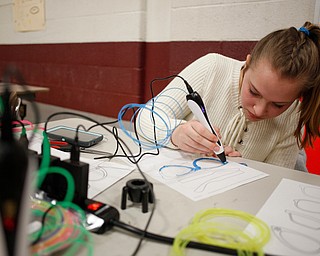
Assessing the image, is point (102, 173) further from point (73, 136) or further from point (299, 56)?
point (299, 56)

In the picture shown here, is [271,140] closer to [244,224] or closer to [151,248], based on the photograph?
[244,224]

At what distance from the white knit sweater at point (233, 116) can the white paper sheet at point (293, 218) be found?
1.38 ft

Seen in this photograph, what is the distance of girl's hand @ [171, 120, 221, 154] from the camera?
0.69 m

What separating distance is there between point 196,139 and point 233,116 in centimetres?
42

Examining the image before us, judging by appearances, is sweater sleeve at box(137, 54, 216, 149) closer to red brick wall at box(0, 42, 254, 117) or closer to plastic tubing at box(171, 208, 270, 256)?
plastic tubing at box(171, 208, 270, 256)

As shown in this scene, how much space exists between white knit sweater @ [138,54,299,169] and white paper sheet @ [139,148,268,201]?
31 cm

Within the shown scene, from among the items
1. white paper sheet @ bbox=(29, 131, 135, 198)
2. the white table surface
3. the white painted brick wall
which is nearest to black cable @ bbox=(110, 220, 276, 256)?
the white table surface

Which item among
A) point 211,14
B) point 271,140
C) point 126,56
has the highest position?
point 211,14

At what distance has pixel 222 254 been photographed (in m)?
0.37

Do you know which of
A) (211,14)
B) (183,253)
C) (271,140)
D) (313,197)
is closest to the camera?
(183,253)

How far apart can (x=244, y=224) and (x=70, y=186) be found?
264 millimetres

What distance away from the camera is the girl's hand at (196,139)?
0.69 m

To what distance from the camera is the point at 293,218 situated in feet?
1.52

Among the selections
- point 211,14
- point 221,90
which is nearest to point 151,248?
point 221,90
